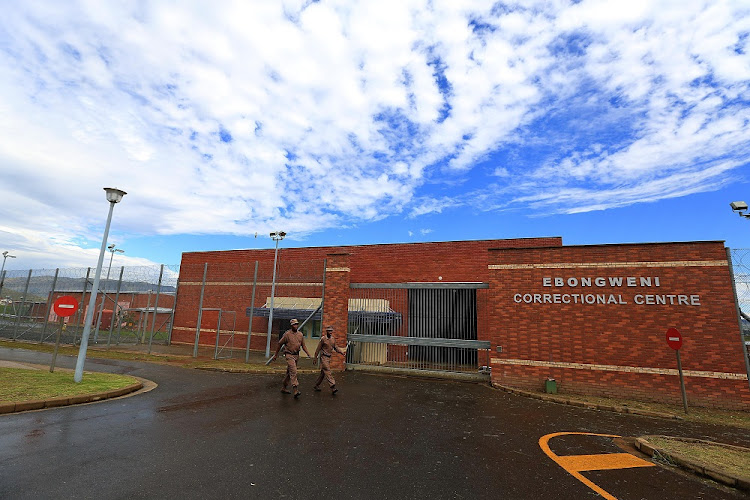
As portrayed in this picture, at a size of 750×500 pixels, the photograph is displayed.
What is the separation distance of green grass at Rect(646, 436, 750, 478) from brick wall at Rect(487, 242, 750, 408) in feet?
14.2

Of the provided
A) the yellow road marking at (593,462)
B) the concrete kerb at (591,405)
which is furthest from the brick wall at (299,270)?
the yellow road marking at (593,462)

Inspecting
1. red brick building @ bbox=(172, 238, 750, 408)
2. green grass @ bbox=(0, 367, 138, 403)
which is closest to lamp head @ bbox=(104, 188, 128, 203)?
green grass @ bbox=(0, 367, 138, 403)

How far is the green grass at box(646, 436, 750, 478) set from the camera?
4633mm

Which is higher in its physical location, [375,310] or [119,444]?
[375,310]

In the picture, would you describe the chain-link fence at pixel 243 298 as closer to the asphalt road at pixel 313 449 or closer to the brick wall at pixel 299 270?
the brick wall at pixel 299 270

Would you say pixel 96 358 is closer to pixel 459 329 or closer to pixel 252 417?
pixel 252 417

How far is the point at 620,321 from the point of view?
10133 millimetres

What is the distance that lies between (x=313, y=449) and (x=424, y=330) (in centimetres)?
902

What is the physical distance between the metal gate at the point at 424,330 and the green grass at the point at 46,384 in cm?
762

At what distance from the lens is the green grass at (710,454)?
182 inches

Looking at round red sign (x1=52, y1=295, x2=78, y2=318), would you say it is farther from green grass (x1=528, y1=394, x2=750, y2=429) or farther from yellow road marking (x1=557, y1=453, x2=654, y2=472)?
green grass (x1=528, y1=394, x2=750, y2=429)

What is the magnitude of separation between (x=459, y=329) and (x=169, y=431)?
978 cm

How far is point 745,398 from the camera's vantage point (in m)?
8.89

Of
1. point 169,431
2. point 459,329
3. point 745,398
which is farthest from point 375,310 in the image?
point 745,398
